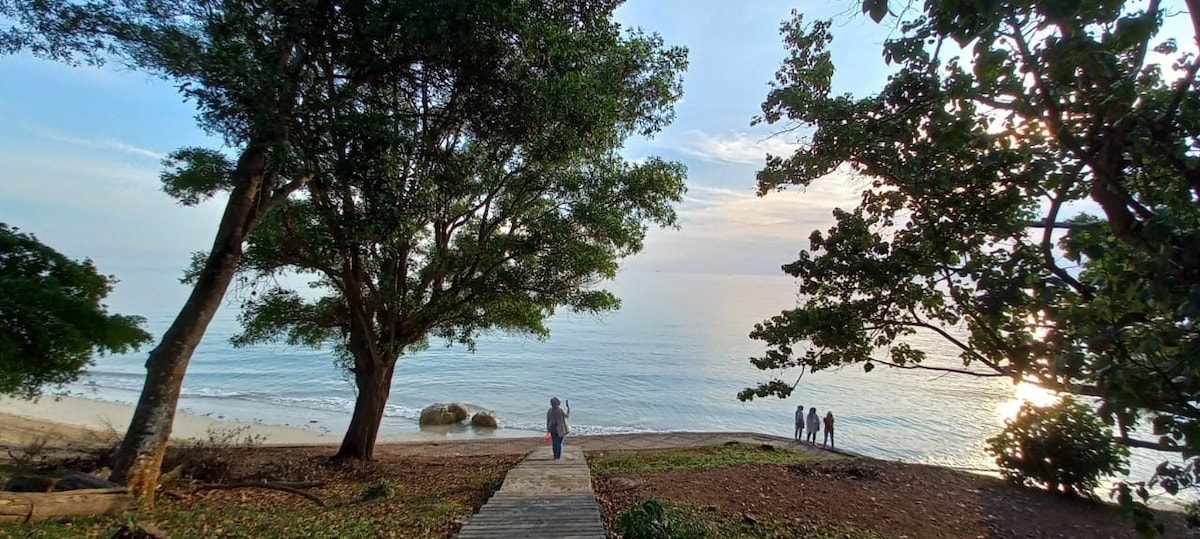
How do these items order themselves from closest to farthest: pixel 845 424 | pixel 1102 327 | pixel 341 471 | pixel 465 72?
pixel 1102 327 → pixel 465 72 → pixel 341 471 → pixel 845 424

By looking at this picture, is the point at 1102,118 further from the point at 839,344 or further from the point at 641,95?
the point at 641,95

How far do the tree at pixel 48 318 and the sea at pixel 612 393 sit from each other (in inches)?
371

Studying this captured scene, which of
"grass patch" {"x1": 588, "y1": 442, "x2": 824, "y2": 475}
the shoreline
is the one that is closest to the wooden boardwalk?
"grass patch" {"x1": 588, "y1": 442, "x2": 824, "y2": 475}

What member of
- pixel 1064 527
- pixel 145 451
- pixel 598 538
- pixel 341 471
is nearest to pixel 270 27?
pixel 145 451

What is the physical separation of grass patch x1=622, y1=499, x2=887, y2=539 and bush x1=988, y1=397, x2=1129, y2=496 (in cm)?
537

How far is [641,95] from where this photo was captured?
10828 millimetres

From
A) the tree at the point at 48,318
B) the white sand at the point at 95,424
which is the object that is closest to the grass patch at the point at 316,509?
the tree at the point at 48,318

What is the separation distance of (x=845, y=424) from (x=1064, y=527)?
678 inches

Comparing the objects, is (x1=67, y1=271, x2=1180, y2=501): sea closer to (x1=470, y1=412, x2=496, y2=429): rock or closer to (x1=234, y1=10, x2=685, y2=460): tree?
(x1=470, y1=412, x2=496, y2=429): rock

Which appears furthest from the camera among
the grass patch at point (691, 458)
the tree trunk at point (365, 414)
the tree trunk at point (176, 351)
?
the tree trunk at point (365, 414)

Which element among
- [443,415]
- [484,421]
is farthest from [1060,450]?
[443,415]

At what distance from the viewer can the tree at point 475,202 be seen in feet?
24.5

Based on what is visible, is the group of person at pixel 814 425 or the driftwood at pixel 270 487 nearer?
the driftwood at pixel 270 487

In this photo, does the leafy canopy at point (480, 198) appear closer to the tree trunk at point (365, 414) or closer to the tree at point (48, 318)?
the tree trunk at point (365, 414)
